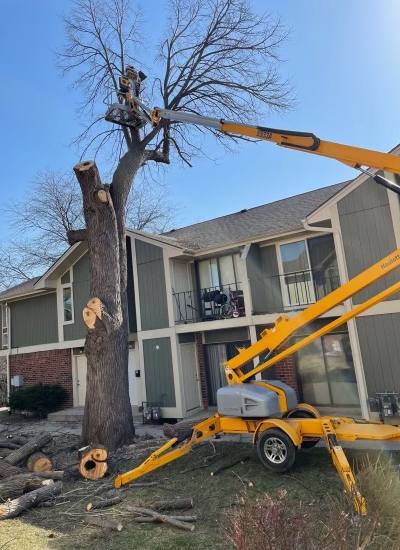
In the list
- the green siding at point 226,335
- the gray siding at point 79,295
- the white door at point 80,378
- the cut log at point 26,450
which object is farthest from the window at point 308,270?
the white door at point 80,378

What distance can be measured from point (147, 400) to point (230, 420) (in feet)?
24.7

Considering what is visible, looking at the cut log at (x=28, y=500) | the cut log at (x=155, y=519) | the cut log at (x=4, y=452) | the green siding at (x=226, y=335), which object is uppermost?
the green siding at (x=226, y=335)

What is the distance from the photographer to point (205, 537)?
485cm

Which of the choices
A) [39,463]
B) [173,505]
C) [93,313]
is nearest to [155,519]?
[173,505]

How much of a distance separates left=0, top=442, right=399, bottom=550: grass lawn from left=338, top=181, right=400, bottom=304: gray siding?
16.9 feet

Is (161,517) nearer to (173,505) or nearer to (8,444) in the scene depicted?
(173,505)

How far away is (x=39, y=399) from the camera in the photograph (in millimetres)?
16656

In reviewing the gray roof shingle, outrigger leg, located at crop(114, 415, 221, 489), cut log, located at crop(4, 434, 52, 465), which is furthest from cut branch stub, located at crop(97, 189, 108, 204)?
outrigger leg, located at crop(114, 415, 221, 489)

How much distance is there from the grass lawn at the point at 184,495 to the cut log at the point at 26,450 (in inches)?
58.1

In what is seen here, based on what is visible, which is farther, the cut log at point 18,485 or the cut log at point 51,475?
the cut log at point 51,475

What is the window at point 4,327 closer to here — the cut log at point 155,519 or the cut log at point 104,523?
the cut log at point 104,523

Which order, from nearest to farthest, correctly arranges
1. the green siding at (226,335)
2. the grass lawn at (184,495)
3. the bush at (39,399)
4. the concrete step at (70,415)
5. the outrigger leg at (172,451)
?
1. the grass lawn at (184,495)
2. the outrigger leg at (172,451)
3. the green siding at (226,335)
4. the concrete step at (70,415)
5. the bush at (39,399)

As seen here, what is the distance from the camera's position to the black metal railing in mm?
12688

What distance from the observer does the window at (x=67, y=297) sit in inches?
697
